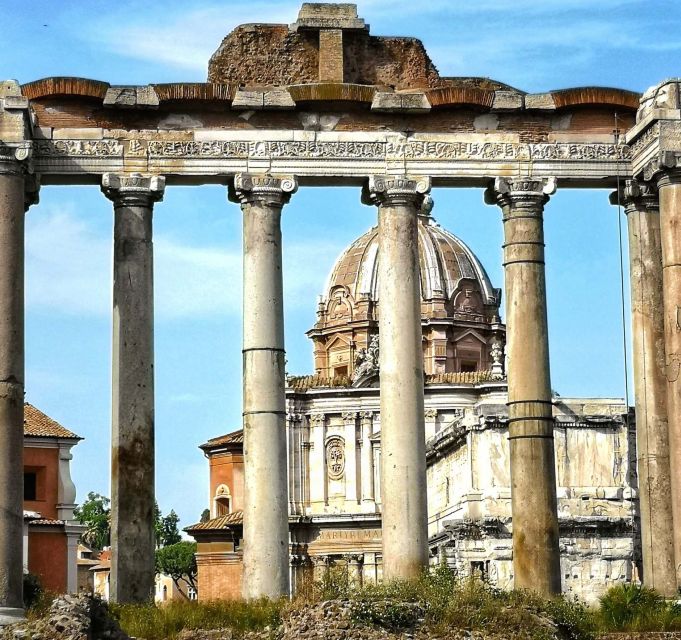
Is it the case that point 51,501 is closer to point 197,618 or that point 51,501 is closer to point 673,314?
point 673,314

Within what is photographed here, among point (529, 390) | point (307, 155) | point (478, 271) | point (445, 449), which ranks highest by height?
point (478, 271)

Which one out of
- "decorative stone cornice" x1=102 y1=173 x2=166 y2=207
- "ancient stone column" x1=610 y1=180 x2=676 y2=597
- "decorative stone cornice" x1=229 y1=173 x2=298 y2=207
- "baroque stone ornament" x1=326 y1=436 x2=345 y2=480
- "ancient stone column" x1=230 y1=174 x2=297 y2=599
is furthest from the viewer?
"baroque stone ornament" x1=326 y1=436 x2=345 y2=480

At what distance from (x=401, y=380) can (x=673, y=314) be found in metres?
4.79

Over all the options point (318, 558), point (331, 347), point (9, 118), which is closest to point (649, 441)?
point (9, 118)

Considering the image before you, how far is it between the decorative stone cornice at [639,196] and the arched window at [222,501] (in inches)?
2223

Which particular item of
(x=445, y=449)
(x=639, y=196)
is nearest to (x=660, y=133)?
(x=639, y=196)

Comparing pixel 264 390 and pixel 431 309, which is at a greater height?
pixel 431 309

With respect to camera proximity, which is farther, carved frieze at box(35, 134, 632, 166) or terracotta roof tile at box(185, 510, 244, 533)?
terracotta roof tile at box(185, 510, 244, 533)

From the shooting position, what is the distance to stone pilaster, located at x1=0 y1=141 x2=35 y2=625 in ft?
101

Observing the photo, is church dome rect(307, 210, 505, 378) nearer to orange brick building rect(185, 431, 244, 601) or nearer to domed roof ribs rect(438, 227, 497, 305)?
domed roof ribs rect(438, 227, 497, 305)

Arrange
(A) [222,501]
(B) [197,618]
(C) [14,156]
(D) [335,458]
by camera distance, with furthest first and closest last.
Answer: (A) [222,501] < (D) [335,458] < (C) [14,156] < (B) [197,618]

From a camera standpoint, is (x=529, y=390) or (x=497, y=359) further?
(x=497, y=359)

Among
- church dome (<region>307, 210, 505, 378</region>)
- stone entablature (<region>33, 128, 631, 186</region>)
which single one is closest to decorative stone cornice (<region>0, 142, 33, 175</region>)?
stone entablature (<region>33, 128, 631, 186</region>)

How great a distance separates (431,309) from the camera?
91.1 meters
